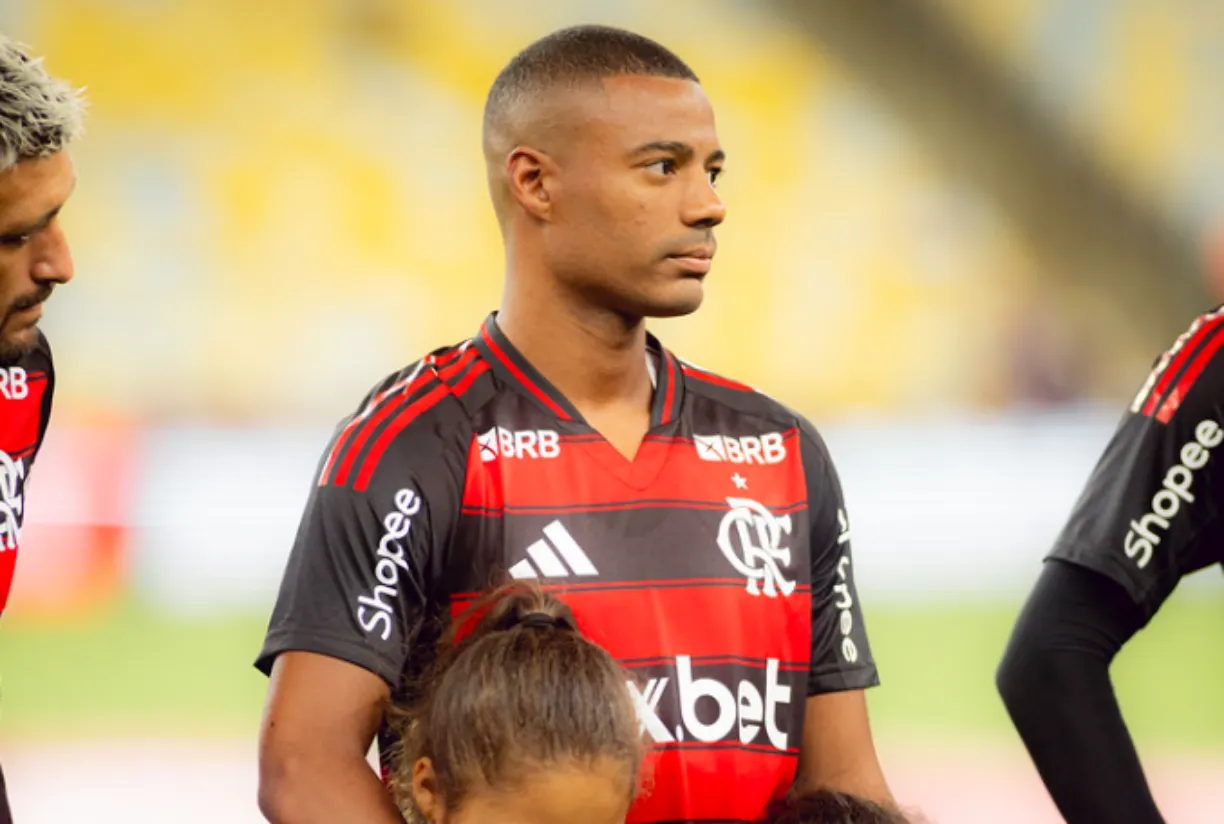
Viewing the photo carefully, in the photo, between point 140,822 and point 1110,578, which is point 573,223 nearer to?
point 1110,578

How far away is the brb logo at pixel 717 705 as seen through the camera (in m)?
1.78

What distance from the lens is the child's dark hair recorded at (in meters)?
1.72

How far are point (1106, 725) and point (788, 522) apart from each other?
41 centimetres

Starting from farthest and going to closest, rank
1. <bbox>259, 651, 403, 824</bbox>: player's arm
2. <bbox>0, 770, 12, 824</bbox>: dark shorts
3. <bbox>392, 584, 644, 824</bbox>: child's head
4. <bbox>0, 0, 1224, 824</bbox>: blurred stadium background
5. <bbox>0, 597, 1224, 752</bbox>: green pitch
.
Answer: <bbox>0, 0, 1224, 824</bbox>: blurred stadium background, <bbox>0, 597, 1224, 752</bbox>: green pitch, <bbox>0, 770, 12, 824</bbox>: dark shorts, <bbox>259, 651, 403, 824</bbox>: player's arm, <bbox>392, 584, 644, 824</bbox>: child's head

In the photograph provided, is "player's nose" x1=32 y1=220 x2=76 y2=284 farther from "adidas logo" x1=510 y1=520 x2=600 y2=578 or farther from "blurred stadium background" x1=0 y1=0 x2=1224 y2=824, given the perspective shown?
"blurred stadium background" x1=0 y1=0 x2=1224 y2=824

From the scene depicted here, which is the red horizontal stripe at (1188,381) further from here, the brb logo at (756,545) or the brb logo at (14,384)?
the brb logo at (14,384)

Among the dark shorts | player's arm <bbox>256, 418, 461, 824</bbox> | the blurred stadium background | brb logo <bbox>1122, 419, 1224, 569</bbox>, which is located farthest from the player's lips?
the blurred stadium background

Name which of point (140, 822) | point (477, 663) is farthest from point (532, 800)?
point (140, 822)

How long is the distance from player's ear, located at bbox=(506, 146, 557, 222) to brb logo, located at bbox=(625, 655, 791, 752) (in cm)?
53

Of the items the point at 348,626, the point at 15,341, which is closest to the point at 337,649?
the point at 348,626

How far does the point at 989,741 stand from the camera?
17.7 feet

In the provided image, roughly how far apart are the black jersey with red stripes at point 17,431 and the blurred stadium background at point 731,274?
382 cm

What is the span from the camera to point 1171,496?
6.15 feet

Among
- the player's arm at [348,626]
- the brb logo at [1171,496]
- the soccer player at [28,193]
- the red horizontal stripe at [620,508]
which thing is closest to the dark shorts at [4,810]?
the soccer player at [28,193]
